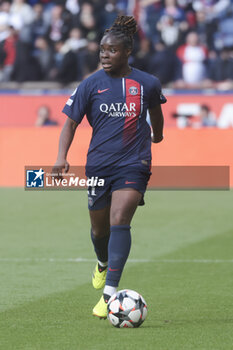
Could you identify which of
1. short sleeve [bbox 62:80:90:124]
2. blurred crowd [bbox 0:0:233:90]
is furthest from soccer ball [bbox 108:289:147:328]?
blurred crowd [bbox 0:0:233:90]

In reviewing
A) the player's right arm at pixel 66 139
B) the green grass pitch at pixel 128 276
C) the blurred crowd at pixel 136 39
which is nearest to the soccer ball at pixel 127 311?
the green grass pitch at pixel 128 276

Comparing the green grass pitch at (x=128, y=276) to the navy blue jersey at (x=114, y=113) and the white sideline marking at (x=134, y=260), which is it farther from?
the navy blue jersey at (x=114, y=113)

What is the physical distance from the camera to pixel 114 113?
6.58 meters

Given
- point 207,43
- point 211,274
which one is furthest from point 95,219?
point 207,43

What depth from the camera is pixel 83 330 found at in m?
6.06

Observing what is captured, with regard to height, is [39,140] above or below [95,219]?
below

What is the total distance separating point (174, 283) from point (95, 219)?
1.63 metres

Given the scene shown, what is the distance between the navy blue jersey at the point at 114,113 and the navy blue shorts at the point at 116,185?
7 centimetres

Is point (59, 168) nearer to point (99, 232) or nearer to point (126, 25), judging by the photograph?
point (99, 232)

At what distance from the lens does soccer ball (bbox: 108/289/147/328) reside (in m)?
6.18

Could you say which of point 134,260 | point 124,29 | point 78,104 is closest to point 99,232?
point 78,104

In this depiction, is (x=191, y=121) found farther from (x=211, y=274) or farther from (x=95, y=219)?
(x=95, y=219)

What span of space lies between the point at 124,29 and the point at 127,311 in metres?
2.10

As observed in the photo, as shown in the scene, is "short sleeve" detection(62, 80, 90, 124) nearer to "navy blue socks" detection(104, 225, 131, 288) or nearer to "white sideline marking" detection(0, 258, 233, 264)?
"navy blue socks" detection(104, 225, 131, 288)
